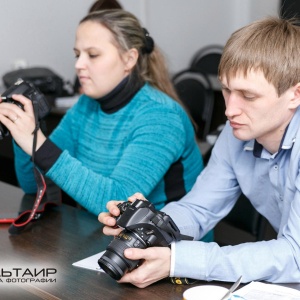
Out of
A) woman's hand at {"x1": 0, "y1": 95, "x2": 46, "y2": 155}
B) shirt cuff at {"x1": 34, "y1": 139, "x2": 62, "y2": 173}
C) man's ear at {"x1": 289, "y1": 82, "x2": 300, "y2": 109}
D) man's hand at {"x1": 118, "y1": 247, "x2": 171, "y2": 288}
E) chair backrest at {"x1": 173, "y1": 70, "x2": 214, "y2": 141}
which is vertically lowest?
chair backrest at {"x1": 173, "y1": 70, "x2": 214, "y2": 141}

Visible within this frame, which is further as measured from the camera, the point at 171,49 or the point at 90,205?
the point at 171,49

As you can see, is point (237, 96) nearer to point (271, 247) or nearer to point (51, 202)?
point (271, 247)

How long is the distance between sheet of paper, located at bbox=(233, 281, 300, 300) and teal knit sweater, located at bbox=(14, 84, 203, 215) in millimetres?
583

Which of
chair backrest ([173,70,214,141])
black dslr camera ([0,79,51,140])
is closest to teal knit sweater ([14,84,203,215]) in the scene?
black dslr camera ([0,79,51,140])

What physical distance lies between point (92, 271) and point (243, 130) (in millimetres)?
463

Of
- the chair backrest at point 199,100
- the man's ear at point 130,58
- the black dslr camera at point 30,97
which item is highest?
the man's ear at point 130,58

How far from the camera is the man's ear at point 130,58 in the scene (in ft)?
6.48

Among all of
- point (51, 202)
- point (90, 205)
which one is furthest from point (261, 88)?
point (51, 202)

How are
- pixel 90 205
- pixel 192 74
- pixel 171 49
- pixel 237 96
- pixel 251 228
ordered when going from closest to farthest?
pixel 237 96 < pixel 90 205 < pixel 251 228 < pixel 192 74 < pixel 171 49

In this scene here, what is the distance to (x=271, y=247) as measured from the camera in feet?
4.15

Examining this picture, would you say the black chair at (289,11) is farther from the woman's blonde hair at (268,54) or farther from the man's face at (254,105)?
the man's face at (254,105)

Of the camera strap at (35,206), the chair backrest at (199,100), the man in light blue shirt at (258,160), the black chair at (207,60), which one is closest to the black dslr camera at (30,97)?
the camera strap at (35,206)

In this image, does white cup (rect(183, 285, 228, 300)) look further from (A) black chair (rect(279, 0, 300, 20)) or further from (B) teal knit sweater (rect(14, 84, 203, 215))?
(A) black chair (rect(279, 0, 300, 20))

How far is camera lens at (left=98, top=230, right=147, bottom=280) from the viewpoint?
1.21 metres
